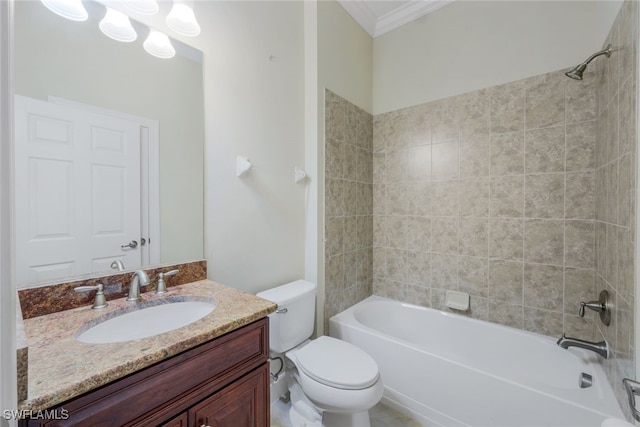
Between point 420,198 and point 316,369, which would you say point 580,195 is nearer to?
point 420,198

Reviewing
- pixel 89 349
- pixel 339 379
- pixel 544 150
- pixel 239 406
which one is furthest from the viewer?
pixel 544 150

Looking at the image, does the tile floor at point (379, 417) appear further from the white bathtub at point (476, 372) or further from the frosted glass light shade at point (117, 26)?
the frosted glass light shade at point (117, 26)

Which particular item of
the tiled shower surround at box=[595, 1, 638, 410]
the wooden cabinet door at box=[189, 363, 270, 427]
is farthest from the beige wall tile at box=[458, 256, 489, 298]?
the wooden cabinet door at box=[189, 363, 270, 427]

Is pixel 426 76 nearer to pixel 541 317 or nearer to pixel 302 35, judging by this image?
pixel 302 35

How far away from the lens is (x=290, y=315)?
152 cm

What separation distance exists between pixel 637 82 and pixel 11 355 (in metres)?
1.89

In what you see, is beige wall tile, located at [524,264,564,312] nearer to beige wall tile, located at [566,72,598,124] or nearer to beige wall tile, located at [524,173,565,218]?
beige wall tile, located at [524,173,565,218]

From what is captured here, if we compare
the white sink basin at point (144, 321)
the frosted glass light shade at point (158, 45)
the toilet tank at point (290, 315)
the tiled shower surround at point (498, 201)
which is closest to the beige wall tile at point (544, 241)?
the tiled shower surround at point (498, 201)

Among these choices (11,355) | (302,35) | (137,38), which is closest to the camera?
(11,355)

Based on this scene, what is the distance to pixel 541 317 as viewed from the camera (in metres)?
1.72

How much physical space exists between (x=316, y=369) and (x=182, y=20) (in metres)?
1.78

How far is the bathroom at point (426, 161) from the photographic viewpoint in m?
1.36

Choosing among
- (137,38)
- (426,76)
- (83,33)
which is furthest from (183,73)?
(426,76)

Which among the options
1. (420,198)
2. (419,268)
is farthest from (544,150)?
(419,268)
